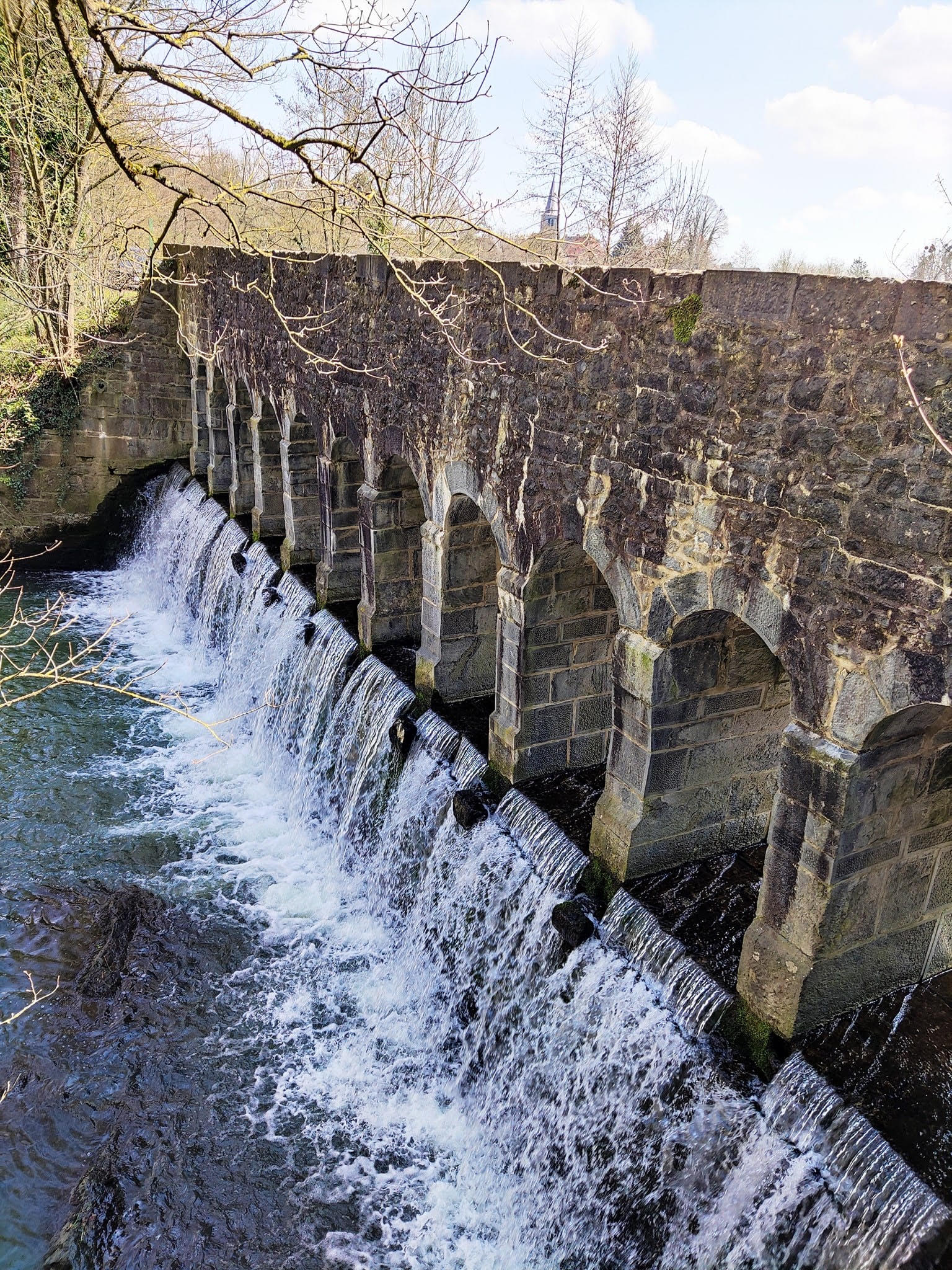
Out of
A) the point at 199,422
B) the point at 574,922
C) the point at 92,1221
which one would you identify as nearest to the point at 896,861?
the point at 574,922

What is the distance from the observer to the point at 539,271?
20.1 ft

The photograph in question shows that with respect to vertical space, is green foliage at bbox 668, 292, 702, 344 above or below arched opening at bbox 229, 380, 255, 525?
above

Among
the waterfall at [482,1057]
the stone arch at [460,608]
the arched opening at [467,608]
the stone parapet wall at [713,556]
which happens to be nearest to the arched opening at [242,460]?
the waterfall at [482,1057]

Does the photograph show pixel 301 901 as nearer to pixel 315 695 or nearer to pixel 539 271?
pixel 315 695

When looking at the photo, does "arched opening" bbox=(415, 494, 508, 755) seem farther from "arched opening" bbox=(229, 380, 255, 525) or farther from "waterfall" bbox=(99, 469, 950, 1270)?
"arched opening" bbox=(229, 380, 255, 525)

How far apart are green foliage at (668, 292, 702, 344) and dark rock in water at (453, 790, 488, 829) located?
3.52m

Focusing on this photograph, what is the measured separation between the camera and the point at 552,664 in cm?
707

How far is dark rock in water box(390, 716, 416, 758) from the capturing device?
7953 mm

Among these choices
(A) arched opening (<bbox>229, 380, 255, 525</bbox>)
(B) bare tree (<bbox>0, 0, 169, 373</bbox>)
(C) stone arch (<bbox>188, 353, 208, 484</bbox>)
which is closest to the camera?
(A) arched opening (<bbox>229, 380, 255, 525</bbox>)

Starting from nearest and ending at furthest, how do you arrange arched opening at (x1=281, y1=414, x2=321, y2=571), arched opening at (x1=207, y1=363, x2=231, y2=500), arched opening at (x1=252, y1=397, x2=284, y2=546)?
1. arched opening at (x1=281, y1=414, x2=321, y2=571)
2. arched opening at (x1=252, y1=397, x2=284, y2=546)
3. arched opening at (x1=207, y1=363, x2=231, y2=500)

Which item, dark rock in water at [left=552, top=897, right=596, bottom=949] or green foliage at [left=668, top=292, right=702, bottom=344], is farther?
dark rock in water at [left=552, top=897, right=596, bottom=949]

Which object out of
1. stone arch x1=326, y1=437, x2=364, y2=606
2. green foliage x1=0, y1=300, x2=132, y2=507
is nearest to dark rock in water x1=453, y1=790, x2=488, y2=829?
stone arch x1=326, y1=437, x2=364, y2=606

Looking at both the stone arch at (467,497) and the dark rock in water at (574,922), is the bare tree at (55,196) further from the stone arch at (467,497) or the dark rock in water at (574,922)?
the dark rock in water at (574,922)

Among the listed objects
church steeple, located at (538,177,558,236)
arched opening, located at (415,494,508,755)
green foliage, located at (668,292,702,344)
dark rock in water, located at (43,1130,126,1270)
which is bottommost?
dark rock in water, located at (43,1130,126,1270)
